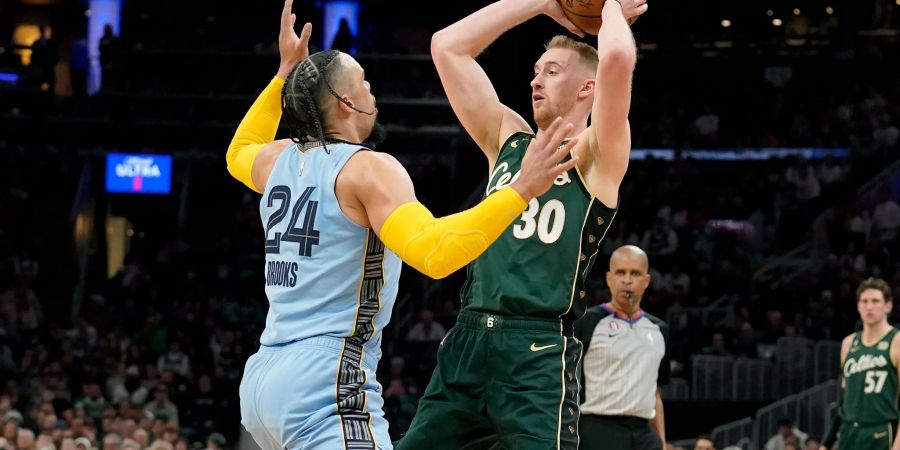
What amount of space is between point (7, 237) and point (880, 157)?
1362cm

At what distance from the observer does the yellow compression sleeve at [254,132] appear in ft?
14.8

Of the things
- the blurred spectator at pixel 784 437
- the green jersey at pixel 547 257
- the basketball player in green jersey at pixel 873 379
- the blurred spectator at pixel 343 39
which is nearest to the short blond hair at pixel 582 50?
the green jersey at pixel 547 257

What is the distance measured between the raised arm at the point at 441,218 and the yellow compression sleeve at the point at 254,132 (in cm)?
82

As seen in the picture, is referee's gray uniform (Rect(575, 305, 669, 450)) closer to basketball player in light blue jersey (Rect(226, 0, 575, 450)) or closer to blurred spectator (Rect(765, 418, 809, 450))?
basketball player in light blue jersey (Rect(226, 0, 575, 450))

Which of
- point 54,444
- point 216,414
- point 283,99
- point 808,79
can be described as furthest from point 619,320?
point 808,79

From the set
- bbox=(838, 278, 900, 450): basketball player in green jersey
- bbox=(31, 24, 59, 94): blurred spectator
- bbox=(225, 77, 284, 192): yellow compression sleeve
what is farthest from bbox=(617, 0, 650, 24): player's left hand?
bbox=(31, 24, 59, 94): blurred spectator

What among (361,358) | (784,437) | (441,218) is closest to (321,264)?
(361,358)

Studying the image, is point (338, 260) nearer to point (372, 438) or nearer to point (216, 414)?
point (372, 438)

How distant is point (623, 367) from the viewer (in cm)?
735

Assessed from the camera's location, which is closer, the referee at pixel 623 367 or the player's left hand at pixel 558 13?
the player's left hand at pixel 558 13

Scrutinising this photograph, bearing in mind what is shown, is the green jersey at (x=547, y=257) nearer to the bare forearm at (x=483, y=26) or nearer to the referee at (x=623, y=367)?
the bare forearm at (x=483, y=26)

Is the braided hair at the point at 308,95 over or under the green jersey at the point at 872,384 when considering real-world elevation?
over

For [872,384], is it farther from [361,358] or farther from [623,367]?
[361,358]

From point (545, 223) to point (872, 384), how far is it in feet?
17.9
